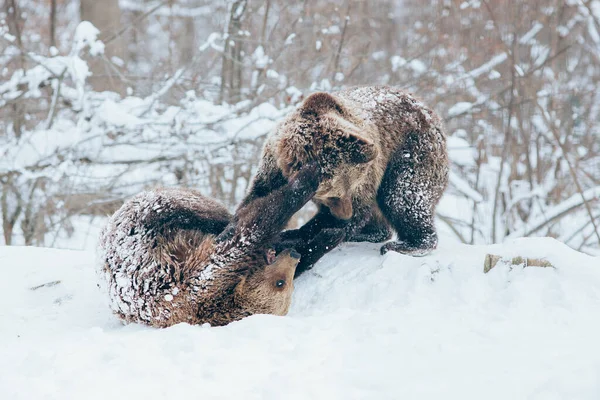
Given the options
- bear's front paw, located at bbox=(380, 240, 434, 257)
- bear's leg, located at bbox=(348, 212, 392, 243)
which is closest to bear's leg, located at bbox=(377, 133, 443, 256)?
bear's front paw, located at bbox=(380, 240, 434, 257)

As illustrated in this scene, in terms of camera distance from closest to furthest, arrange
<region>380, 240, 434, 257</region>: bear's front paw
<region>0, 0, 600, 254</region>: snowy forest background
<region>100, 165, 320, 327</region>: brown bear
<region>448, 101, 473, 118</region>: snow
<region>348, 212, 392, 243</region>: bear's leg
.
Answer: <region>100, 165, 320, 327</region>: brown bear, <region>380, 240, 434, 257</region>: bear's front paw, <region>348, 212, 392, 243</region>: bear's leg, <region>0, 0, 600, 254</region>: snowy forest background, <region>448, 101, 473, 118</region>: snow

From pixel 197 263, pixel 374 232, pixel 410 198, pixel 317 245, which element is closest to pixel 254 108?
pixel 374 232

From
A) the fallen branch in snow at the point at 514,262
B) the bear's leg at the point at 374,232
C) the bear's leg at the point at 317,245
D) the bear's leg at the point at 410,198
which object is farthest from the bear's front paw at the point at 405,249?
the fallen branch in snow at the point at 514,262

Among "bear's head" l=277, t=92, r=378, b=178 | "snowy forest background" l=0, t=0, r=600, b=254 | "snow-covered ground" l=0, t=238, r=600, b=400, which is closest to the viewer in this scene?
"snow-covered ground" l=0, t=238, r=600, b=400

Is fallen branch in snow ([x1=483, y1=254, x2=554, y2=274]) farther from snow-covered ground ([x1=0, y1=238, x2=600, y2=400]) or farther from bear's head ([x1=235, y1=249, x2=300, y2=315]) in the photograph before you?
bear's head ([x1=235, y1=249, x2=300, y2=315])

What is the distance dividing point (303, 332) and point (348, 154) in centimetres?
151

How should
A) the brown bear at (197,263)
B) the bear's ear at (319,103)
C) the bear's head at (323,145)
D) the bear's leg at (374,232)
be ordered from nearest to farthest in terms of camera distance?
the brown bear at (197,263), the bear's head at (323,145), the bear's ear at (319,103), the bear's leg at (374,232)

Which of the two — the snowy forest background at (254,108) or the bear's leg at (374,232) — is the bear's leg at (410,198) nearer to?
the bear's leg at (374,232)

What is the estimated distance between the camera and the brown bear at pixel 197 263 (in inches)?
155

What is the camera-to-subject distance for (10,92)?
25.3 ft

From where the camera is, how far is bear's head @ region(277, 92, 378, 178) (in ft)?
14.2

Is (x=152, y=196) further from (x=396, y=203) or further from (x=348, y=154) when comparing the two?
(x=396, y=203)

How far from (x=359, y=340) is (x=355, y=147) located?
5.31 feet

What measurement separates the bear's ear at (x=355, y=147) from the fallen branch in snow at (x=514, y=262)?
114 centimetres
